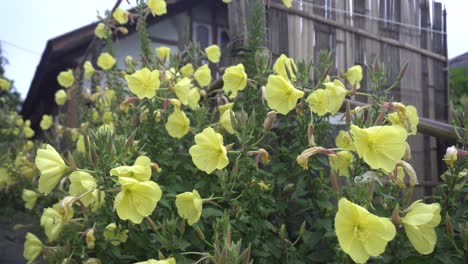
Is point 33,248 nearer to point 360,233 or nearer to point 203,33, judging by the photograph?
point 360,233

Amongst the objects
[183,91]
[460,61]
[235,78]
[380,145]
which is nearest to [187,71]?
[183,91]

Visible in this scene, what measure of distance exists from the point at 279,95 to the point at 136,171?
58 centimetres

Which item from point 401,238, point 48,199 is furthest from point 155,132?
point 48,199

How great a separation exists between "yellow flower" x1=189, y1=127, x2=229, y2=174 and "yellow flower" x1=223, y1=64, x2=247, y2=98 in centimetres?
47

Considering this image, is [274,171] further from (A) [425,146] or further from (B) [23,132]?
(B) [23,132]

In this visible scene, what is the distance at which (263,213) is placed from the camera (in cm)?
158

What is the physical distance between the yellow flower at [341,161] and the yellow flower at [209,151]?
0.31 meters

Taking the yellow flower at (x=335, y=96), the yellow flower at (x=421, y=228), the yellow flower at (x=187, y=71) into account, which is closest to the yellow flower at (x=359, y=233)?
the yellow flower at (x=421, y=228)

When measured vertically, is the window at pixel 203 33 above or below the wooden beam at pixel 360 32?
above

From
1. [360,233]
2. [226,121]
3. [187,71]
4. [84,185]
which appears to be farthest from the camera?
[187,71]

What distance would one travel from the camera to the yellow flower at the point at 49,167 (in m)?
1.38

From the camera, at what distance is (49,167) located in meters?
1.38

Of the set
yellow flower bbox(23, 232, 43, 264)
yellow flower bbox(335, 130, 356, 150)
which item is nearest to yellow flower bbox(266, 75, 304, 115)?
yellow flower bbox(335, 130, 356, 150)

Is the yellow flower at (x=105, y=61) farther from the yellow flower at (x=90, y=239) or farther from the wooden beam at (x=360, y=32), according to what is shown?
the yellow flower at (x=90, y=239)
